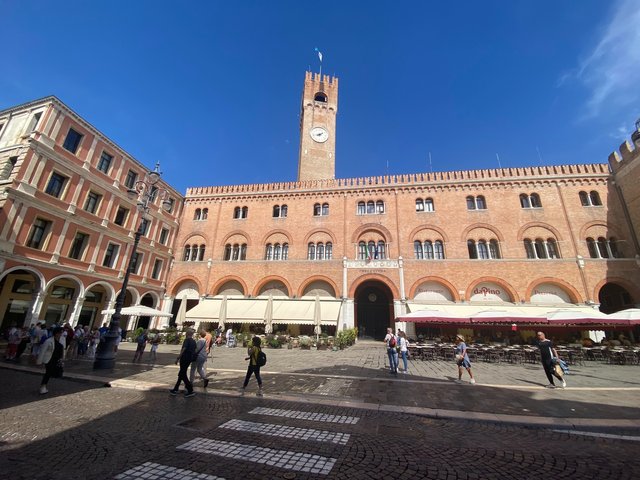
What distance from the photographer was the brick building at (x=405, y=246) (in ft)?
63.6

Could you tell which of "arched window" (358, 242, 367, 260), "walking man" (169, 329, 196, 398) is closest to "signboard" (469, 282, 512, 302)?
"arched window" (358, 242, 367, 260)

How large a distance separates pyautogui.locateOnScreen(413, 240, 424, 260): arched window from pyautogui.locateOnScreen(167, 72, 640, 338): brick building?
0.27 ft

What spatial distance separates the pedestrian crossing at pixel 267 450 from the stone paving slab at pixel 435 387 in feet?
5.59

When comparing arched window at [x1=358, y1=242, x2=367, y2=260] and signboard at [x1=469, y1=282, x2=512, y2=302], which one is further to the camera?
arched window at [x1=358, y1=242, x2=367, y2=260]

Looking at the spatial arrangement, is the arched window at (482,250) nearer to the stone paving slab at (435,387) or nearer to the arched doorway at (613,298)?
the arched doorway at (613,298)

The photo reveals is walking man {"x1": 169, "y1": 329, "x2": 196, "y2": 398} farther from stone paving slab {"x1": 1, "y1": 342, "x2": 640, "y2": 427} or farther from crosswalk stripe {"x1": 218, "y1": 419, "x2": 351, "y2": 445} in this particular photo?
crosswalk stripe {"x1": 218, "y1": 419, "x2": 351, "y2": 445}

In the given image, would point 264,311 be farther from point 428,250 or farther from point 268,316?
point 428,250

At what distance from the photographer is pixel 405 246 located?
21688mm

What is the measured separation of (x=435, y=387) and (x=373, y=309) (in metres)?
14.8

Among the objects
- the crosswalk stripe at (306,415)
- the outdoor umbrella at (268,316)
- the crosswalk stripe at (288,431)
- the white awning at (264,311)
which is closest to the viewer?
the crosswalk stripe at (288,431)

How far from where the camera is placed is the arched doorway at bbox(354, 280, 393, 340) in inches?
870

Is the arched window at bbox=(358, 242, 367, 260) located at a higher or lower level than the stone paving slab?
higher

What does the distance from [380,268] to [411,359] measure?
8274mm

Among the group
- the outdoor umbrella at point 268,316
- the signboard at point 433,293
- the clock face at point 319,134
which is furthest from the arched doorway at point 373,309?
the clock face at point 319,134
